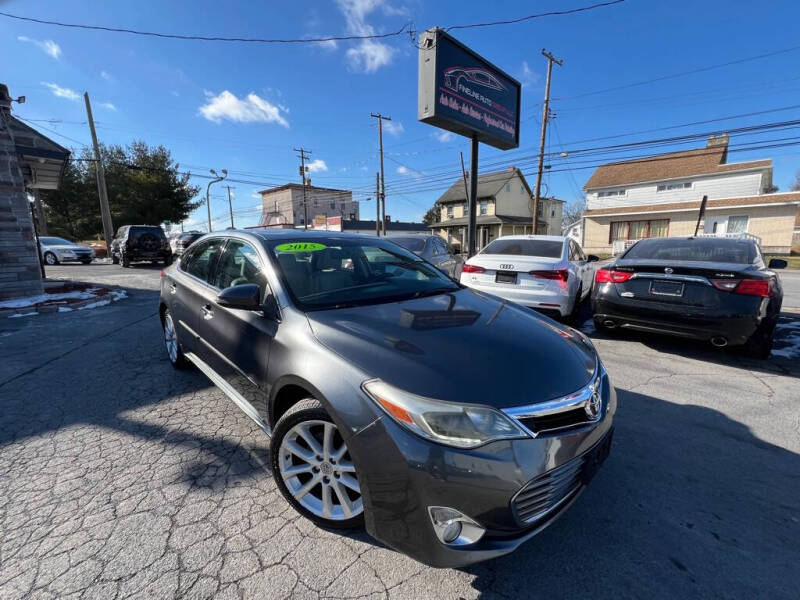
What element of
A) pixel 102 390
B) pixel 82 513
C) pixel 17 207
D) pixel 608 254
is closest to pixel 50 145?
pixel 17 207

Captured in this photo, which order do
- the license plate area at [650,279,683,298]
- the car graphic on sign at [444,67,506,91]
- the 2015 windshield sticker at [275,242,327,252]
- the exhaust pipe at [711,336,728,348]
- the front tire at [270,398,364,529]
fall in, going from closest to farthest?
1. the front tire at [270,398,364,529]
2. the 2015 windshield sticker at [275,242,327,252]
3. the exhaust pipe at [711,336,728,348]
4. the license plate area at [650,279,683,298]
5. the car graphic on sign at [444,67,506,91]

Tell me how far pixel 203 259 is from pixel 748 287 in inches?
212

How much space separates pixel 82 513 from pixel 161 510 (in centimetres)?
41

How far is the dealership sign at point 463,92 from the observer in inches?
316

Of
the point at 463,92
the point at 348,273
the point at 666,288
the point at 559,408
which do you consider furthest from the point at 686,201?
the point at 559,408

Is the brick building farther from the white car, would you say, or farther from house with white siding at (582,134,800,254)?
house with white siding at (582,134,800,254)

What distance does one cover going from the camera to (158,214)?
32.2m

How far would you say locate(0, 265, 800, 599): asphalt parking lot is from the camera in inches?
64.0

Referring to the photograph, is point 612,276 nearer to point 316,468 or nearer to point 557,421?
point 557,421

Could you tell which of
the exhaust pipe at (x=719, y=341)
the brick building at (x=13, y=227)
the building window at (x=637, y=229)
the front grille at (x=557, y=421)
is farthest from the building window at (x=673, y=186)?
the brick building at (x=13, y=227)

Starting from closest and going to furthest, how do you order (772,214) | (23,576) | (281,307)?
(23,576)
(281,307)
(772,214)

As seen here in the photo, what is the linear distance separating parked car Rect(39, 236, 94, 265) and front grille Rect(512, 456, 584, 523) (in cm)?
2287

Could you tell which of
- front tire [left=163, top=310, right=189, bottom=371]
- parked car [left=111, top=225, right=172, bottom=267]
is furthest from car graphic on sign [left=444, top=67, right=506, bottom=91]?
parked car [left=111, top=225, right=172, bottom=267]

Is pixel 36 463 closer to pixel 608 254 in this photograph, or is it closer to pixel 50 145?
pixel 50 145
